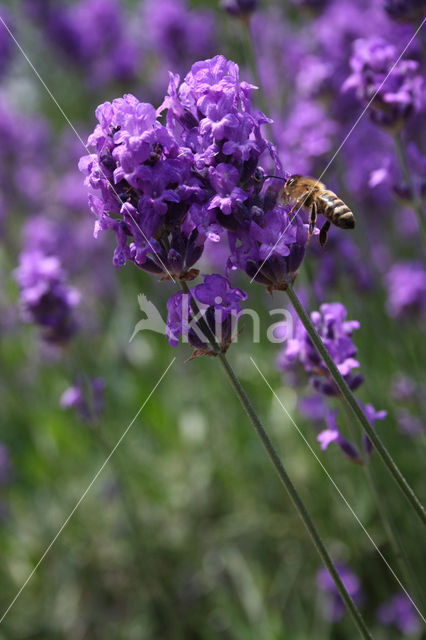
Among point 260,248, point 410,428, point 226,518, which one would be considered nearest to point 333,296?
point 410,428

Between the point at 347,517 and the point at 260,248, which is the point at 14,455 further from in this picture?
the point at 260,248

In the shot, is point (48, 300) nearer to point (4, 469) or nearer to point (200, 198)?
point (200, 198)

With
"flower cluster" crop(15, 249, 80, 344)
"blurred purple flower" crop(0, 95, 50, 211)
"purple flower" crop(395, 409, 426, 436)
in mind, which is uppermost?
"blurred purple flower" crop(0, 95, 50, 211)

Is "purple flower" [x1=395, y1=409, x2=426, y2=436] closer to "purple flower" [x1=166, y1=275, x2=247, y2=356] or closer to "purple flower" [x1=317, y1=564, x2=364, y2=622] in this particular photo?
"purple flower" [x1=317, y1=564, x2=364, y2=622]

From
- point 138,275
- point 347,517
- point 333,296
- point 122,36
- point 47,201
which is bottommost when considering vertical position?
point 347,517

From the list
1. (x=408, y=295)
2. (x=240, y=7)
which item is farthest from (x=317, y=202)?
(x=408, y=295)

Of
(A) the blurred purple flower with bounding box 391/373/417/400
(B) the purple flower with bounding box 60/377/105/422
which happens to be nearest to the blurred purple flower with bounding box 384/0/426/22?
(A) the blurred purple flower with bounding box 391/373/417/400

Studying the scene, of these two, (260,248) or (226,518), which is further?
(226,518)
